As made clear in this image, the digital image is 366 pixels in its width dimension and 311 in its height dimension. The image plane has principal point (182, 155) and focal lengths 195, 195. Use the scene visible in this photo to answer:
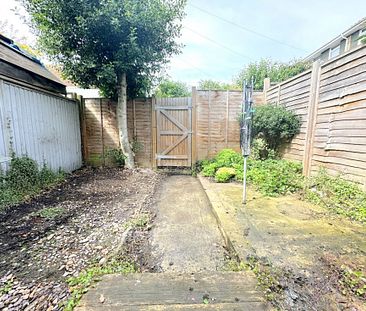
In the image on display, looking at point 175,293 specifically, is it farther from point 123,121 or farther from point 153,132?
point 153,132

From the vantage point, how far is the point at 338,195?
3.03 metres

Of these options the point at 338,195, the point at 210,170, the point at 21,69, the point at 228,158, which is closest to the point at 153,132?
the point at 210,170

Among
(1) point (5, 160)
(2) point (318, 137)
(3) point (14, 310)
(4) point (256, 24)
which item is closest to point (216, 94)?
(2) point (318, 137)

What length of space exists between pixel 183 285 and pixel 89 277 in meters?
0.80

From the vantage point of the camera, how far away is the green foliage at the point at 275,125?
450 centimetres

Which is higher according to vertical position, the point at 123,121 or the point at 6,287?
the point at 123,121

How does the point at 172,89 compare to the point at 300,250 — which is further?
the point at 172,89

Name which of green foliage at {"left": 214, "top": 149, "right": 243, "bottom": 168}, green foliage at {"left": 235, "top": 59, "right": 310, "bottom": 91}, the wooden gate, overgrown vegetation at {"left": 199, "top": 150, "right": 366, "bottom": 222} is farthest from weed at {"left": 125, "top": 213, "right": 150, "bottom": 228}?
green foliage at {"left": 235, "top": 59, "right": 310, "bottom": 91}

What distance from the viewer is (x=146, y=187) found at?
4586mm

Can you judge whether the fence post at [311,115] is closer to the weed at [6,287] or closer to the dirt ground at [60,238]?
the dirt ground at [60,238]

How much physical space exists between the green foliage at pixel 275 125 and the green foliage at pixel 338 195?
4.39ft

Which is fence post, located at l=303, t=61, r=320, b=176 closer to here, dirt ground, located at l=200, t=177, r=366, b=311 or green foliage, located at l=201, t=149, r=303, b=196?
green foliage, located at l=201, t=149, r=303, b=196

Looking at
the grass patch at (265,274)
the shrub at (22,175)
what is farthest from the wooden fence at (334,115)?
the shrub at (22,175)

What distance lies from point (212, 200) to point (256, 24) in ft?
38.5
